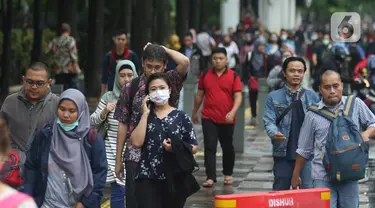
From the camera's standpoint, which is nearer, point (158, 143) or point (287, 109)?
point (158, 143)

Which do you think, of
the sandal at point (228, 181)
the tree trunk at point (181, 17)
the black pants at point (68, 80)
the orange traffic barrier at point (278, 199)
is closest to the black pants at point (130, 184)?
the orange traffic barrier at point (278, 199)

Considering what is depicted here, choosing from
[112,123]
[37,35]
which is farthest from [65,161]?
[37,35]

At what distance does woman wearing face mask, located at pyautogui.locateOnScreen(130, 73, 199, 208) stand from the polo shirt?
5.62 m

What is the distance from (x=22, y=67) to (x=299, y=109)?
65.6 ft

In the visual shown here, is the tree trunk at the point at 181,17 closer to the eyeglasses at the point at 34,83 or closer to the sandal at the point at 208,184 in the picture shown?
the sandal at the point at 208,184

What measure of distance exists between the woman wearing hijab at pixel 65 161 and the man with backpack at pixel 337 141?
1.79 meters

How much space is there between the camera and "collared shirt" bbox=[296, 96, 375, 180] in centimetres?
853

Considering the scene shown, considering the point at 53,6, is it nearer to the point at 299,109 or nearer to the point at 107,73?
the point at 107,73

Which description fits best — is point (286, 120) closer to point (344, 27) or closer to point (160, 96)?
point (160, 96)

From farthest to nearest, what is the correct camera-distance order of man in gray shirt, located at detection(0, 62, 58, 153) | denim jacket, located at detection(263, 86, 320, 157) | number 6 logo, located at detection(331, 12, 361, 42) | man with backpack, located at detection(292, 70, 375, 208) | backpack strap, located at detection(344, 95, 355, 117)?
1. number 6 logo, located at detection(331, 12, 361, 42)
2. denim jacket, located at detection(263, 86, 320, 157)
3. man in gray shirt, located at detection(0, 62, 58, 153)
4. backpack strap, located at detection(344, 95, 355, 117)
5. man with backpack, located at detection(292, 70, 375, 208)

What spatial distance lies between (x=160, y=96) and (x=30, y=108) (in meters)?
1.19

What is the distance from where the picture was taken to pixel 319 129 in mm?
8562

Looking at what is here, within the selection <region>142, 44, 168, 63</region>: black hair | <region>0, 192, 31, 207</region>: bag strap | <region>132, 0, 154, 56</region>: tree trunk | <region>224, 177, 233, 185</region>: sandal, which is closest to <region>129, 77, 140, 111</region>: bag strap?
<region>142, 44, 168, 63</region>: black hair

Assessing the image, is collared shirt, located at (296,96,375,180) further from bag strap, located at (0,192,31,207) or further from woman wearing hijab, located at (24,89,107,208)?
bag strap, located at (0,192,31,207)
